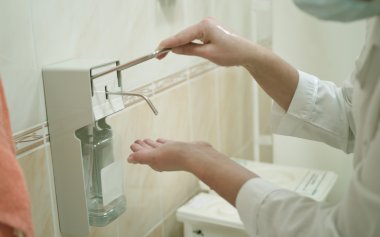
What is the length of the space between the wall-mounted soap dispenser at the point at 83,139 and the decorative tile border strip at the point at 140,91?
3cm

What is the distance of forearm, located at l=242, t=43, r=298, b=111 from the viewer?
1001mm

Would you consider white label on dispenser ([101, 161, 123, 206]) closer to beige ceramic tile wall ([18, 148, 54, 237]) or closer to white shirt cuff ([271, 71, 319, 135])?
beige ceramic tile wall ([18, 148, 54, 237])

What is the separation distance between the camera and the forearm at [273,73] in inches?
39.4

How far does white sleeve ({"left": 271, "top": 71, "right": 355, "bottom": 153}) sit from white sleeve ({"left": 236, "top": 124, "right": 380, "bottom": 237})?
316mm

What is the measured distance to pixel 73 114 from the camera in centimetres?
89

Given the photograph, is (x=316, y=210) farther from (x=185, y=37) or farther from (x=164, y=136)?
(x=164, y=136)

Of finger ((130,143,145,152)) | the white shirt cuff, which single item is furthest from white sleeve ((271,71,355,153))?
finger ((130,143,145,152))

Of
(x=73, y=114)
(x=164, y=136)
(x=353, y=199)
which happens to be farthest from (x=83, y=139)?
(x=353, y=199)

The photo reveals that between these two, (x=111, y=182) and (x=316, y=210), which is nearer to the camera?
(x=316, y=210)

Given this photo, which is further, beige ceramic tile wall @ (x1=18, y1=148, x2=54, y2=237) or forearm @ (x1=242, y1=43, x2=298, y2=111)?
forearm @ (x1=242, y1=43, x2=298, y2=111)

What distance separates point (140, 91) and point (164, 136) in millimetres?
194

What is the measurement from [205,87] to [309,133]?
520mm

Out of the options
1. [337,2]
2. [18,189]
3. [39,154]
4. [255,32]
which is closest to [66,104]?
[39,154]

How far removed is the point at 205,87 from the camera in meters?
1.55
